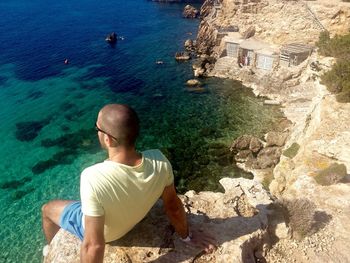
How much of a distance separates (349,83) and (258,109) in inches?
495

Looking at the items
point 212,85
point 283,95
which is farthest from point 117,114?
point 212,85

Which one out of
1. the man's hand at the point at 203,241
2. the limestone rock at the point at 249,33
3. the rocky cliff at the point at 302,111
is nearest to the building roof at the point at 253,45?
the rocky cliff at the point at 302,111

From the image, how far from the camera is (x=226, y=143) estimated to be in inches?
1107

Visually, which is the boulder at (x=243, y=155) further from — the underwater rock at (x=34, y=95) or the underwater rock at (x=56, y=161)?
the underwater rock at (x=34, y=95)

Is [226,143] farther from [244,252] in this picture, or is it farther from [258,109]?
[244,252]

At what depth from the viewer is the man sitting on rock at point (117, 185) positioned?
4883mm

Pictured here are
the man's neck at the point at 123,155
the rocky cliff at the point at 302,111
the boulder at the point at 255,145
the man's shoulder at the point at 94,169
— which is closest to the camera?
the man's shoulder at the point at 94,169

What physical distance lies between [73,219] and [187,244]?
2367 millimetres

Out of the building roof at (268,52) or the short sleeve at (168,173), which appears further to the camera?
the building roof at (268,52)

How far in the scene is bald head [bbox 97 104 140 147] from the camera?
4840 millimetres

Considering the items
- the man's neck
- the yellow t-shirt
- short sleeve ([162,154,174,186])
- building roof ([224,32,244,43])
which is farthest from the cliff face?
the man's neck

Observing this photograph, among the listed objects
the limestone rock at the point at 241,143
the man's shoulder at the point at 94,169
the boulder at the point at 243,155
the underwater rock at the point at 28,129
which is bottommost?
the underwater rock at the point at 28,129

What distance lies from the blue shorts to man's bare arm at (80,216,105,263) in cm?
118

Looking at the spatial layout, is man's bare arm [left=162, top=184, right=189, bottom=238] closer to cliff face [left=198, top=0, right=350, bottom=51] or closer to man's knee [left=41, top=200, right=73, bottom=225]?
man's knee [left=41, top=200, right=73, bottom=225]
